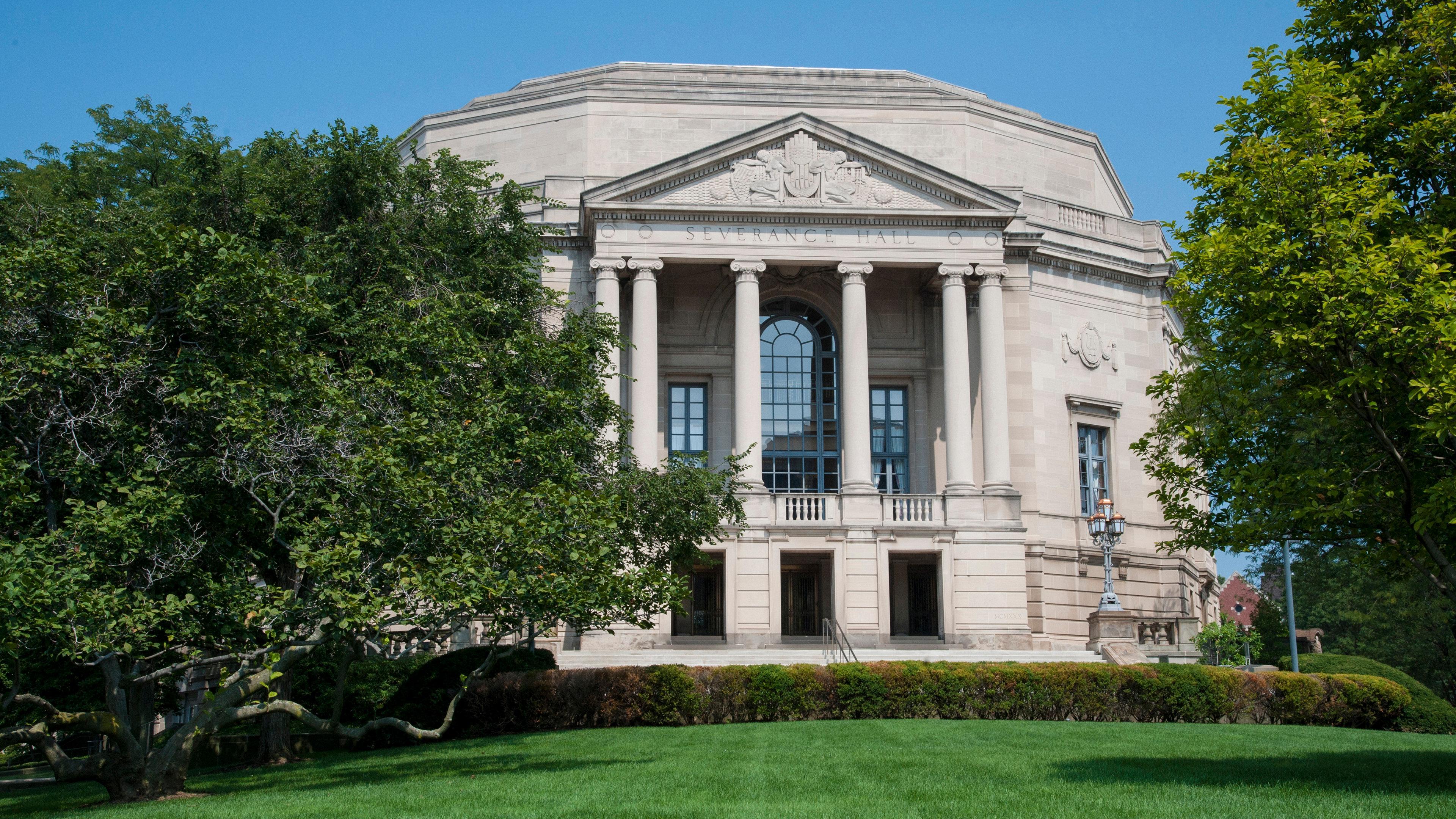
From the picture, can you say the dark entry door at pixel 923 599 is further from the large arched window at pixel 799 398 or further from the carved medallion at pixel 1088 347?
the carved medallion at pixel 1088 347

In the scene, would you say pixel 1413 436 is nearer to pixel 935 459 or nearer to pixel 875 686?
pixel 875 686

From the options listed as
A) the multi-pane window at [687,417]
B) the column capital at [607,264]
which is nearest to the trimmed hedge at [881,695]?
the multi-pane window at [687,417]

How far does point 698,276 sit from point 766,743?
2496 cm

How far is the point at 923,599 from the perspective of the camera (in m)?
42.3

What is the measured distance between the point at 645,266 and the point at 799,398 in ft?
23.8

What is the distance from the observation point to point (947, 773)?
1633 cm

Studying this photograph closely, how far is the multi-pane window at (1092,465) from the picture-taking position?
44.8 metres

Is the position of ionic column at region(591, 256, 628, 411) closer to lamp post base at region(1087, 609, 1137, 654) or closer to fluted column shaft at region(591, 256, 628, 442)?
fluted column shaft at region(591, 256, 628, 442)

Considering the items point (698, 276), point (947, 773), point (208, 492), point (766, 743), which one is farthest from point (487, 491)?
point (698, 276)

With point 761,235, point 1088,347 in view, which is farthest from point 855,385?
point 1088,347

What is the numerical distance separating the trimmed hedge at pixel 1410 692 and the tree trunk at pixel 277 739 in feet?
78.3

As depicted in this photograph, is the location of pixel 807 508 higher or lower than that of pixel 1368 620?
higher

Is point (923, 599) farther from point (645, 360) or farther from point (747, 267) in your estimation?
point (747, 267)

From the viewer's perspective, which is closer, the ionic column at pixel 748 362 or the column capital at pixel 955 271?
the ionic column at pixel 748 362
